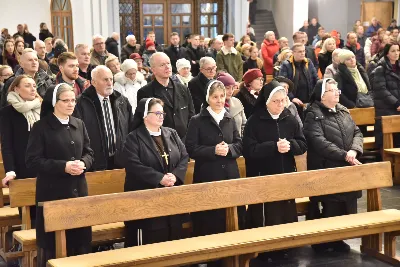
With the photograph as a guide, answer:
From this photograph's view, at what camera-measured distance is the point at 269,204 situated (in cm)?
757

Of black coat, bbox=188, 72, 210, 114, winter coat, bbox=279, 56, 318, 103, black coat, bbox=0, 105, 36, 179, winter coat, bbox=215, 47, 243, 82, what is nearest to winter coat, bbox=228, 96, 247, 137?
black coat, bbox=188, 72, 210, 114

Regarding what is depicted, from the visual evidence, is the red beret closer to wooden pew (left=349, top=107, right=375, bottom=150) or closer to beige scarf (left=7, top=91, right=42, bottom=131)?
beige scarf (left=7, top=91, right=42, bottom=131)

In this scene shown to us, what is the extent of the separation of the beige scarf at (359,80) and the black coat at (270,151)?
4.14m

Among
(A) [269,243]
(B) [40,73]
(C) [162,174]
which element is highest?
(B) [40,73]

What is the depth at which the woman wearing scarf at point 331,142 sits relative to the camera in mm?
7852

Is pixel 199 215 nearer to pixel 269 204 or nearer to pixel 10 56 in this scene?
pixel 269 204

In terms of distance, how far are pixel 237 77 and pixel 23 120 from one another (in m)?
7.86

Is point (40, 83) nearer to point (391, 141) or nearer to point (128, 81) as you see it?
point (128, 81)

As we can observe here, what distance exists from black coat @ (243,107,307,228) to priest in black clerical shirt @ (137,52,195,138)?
3.93ft

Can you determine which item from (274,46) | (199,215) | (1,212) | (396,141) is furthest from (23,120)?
(274,46)

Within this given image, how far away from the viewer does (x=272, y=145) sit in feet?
24.8

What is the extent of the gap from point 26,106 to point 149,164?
4.48 ft

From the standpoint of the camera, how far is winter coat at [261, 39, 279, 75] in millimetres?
17172

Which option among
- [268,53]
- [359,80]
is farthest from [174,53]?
[359,80]
